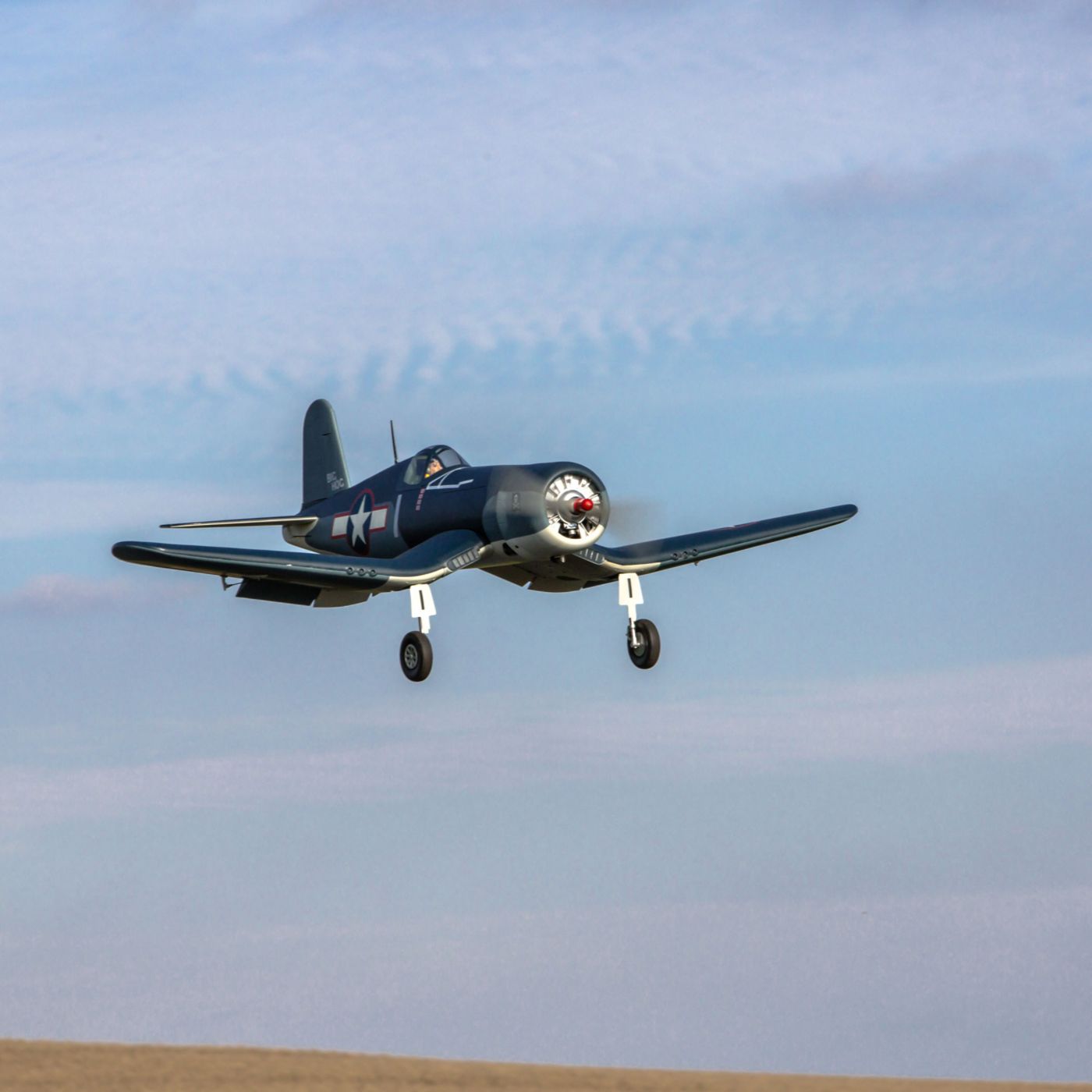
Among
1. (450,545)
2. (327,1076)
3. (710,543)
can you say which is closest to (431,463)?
(450,545)

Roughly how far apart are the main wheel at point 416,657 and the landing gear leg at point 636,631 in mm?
3972

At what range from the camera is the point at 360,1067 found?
1001 inches

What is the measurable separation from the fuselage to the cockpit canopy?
1 cm

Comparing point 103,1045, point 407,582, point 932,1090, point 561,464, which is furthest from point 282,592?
point 932,1090

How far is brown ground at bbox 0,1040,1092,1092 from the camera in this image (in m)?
24.5

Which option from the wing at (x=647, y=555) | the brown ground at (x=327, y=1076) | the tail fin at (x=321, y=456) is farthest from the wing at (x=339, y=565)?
the brown ground at (x=327, y=1076)

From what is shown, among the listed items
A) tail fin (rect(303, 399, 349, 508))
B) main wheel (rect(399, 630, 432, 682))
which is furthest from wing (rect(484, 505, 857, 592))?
tail fin (rect(303, 399, 349, 508))

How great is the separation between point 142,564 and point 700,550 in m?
10.4

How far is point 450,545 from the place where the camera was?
34.1 m

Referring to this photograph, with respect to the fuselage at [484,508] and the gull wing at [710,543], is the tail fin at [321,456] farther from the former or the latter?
the gull wing at [710,543]

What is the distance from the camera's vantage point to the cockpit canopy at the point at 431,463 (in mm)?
35688

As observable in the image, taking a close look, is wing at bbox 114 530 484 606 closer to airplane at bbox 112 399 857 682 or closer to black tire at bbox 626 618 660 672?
airplane at bbox 112 399 857 682

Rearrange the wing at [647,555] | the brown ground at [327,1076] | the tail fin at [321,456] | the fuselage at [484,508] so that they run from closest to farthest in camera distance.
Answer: the brown ground at [327,1076] → the fuselage at [484,508] → the wing at [647,555] → the tail fin at [321,456]

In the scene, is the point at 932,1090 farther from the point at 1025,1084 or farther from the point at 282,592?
the point at 282,592
